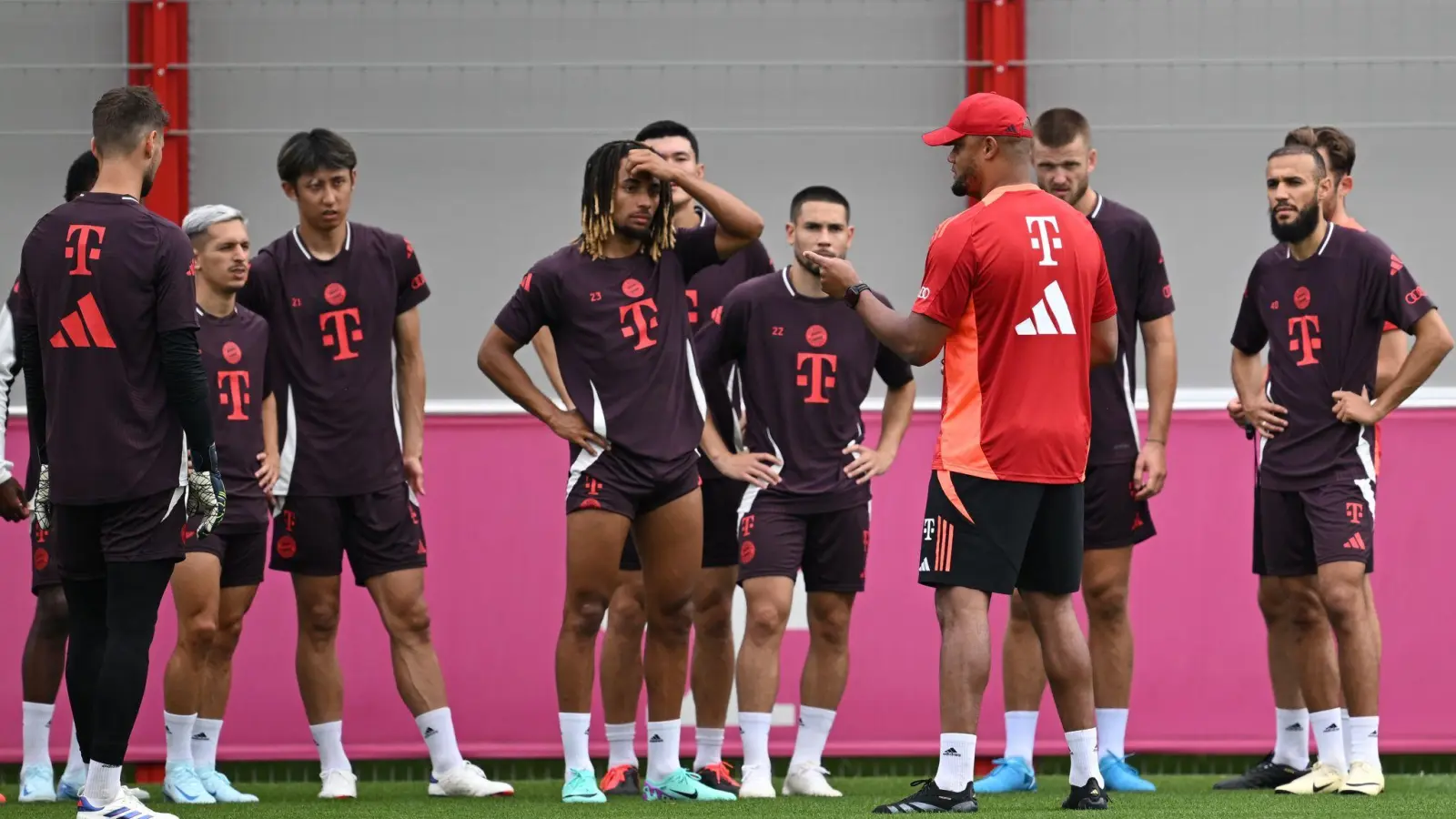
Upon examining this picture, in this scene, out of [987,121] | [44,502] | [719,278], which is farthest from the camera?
[719,278]

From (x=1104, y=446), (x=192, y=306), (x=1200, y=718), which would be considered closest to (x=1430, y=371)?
(x=1104, y=446)

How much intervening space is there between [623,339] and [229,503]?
1.49m

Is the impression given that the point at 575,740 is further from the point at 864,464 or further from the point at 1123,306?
the point at 1123,306

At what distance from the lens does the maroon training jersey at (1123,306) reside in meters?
6.46

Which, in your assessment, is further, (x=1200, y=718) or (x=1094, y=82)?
(x=1094, y=82)

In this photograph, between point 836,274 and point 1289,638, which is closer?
point 836,274

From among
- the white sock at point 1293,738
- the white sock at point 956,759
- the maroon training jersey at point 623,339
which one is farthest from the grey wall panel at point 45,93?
the white sock at point 1293,738

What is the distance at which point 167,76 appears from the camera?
27.1 ft

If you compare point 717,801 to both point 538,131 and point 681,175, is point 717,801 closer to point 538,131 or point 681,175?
point 681,175

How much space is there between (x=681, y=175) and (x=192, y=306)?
58.4 inches

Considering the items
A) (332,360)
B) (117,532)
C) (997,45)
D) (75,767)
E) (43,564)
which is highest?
(997,45)

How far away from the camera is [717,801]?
582 cm

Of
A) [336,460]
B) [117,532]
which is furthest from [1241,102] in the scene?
[117,532]

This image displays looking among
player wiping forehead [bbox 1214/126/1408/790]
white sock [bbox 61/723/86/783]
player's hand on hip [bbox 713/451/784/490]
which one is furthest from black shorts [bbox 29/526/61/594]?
player wiping forehead [bbox 1214/126/1408/790]
